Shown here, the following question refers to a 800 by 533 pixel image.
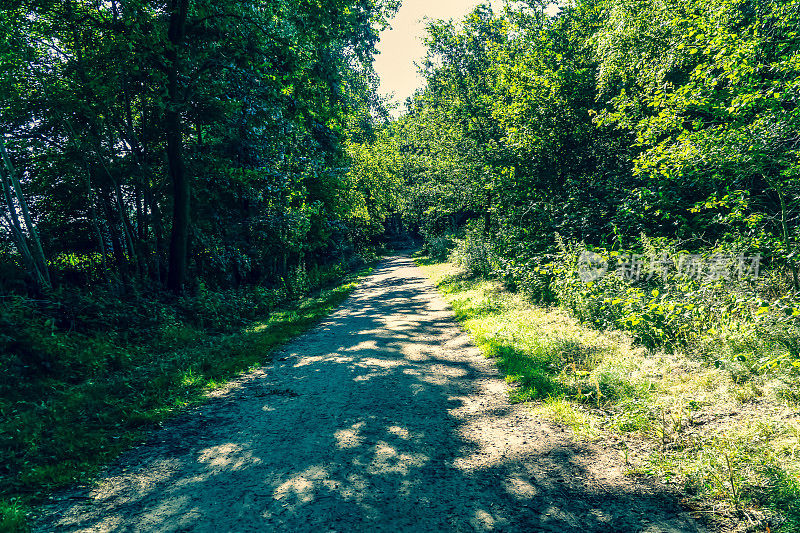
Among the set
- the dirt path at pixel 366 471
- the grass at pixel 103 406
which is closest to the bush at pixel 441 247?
the grass at pixel 103 406

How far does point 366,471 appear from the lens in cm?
363

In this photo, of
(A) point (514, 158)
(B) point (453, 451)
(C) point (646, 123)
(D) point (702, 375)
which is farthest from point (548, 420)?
(A) point (514, 158)

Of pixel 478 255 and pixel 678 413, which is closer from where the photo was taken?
pixel 678 413

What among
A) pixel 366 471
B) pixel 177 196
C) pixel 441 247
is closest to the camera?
pixel 366 471

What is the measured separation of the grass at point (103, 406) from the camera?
367 centimetres

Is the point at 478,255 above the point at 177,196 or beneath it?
beneath

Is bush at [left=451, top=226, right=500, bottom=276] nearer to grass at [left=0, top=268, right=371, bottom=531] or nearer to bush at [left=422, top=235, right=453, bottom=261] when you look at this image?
bush at [left=422, top=235, right=453, bottom=261]

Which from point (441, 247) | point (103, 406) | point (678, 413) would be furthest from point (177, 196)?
point (441, 247)

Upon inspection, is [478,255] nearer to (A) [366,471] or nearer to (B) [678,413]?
(B) [678,413]

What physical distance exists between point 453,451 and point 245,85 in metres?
10.9

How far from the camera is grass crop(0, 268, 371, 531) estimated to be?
3674mm

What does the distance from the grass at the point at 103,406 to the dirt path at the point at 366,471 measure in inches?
12.8

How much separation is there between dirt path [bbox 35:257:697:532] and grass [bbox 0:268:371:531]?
33cm

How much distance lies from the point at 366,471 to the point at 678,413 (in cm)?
331
